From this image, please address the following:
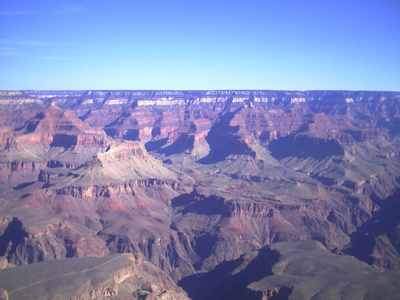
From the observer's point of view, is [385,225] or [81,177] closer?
[385,225]

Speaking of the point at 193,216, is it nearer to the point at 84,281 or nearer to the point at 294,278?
the point at 294,278

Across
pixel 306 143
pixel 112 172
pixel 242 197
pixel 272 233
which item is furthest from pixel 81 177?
pixel 306 143

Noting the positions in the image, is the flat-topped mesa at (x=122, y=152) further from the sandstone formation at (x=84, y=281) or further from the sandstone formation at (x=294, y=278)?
the sandstone formation at (x=84, y=281)

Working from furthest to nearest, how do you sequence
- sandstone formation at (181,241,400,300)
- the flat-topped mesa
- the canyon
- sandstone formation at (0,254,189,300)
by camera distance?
the flat-topped mesa → the canyon → sandstone formation at (0,254,189,300) → sandstone formation at (181,241,400,300)

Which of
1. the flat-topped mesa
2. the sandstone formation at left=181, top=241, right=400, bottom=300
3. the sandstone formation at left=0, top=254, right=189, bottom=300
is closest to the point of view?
the sandstone formation at left=181, top=241, right=400, bottom=300

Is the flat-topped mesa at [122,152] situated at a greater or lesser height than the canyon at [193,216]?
greater

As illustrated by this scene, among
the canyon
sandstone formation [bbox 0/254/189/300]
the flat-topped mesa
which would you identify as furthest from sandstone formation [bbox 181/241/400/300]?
the flat-topped mesa

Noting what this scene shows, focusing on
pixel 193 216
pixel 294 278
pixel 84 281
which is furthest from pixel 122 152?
pixel 294 278

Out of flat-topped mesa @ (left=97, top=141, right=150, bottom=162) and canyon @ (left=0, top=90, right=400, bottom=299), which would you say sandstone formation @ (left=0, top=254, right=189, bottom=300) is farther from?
flat-topped mesa @ (left=97, top=141, right=150, bottom=162)

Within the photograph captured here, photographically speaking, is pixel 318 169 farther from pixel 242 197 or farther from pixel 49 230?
pixel 49 230

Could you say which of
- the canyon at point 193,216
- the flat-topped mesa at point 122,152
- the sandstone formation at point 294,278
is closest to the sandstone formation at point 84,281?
the canyon at point 193,216

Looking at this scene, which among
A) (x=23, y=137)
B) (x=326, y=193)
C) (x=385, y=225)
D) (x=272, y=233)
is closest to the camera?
(x=272, y=233)
